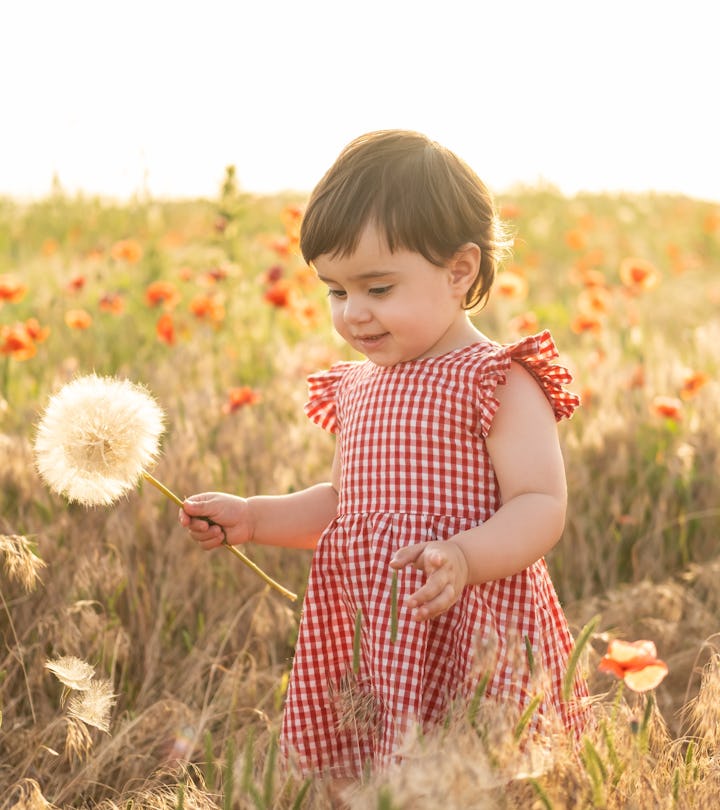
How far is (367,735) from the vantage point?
1989 millimetres

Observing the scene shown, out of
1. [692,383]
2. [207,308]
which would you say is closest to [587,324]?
[692,383]

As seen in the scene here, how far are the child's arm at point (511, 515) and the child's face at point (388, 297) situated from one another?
0.18 m

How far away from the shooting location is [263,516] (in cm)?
222

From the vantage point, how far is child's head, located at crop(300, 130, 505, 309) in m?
1.90

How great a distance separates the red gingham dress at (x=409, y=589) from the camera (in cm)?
193

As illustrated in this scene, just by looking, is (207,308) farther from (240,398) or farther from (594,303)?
(594,303)

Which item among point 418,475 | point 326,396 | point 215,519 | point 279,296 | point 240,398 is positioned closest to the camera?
point 418,475

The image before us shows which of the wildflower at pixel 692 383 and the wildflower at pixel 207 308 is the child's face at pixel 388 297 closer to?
the wildflower at pixel 692 383

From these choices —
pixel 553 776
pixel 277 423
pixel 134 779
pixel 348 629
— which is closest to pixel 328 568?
pixel 348 629

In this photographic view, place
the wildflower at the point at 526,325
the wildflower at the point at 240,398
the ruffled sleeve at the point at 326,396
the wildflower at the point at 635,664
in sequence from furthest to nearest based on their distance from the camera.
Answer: the wildflower at the point at 526,325 < the wildflower at the point at 240,398 < the ruffled sleeve at the point at 326,396 < the wildflower at the point at 635,664

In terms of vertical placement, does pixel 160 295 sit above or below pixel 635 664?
above

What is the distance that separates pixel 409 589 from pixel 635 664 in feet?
1.45

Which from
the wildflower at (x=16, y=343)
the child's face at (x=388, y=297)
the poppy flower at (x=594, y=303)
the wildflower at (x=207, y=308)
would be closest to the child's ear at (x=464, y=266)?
the child's face at (x=388, y=297)

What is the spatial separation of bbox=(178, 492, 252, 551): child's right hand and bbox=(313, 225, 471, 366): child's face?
1.40 feet
